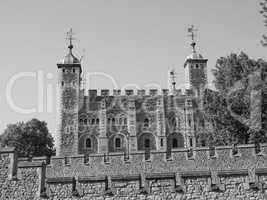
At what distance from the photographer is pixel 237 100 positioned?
2258 centimetres

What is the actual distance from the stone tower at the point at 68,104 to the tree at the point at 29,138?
1.68 meters

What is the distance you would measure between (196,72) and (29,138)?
21.4 metres

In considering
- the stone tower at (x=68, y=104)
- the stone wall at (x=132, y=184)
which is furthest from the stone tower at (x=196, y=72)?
the stone wall at (x=132, y=184)

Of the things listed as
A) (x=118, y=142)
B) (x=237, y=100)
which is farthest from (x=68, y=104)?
(x=237, y=100)

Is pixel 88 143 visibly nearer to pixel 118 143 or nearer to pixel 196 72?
pixel 118 143

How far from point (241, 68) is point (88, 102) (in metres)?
23.1

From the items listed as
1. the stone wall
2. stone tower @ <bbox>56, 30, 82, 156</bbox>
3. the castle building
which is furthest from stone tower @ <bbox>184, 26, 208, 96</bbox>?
the stone wall

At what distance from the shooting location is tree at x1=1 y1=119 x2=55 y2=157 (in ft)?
128

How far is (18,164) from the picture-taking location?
29.6ft

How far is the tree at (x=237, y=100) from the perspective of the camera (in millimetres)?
20281

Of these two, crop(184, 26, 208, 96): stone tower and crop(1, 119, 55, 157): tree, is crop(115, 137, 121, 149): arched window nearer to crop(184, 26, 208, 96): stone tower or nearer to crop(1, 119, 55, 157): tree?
crop(1, 119, 55, 157): tree

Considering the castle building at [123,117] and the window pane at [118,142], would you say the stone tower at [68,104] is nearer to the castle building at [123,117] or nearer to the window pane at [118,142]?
the castle building at [123,117]

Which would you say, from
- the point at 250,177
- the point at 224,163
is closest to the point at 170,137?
the point at 224,163

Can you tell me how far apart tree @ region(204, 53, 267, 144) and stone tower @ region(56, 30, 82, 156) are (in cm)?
2139
